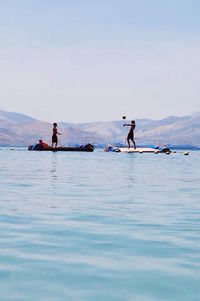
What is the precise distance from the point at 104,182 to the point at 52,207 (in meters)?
6.95

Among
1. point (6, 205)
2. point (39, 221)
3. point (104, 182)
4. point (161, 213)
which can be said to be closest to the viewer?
point (39, 221)

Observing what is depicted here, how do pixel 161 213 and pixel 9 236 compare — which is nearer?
pixel 9 236

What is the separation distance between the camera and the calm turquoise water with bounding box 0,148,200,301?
5.67 meters

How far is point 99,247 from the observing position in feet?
25.1

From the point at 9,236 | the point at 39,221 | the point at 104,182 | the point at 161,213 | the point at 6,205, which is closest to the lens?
the point at 9,236

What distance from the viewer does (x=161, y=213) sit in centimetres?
1104

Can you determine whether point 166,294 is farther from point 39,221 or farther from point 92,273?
point 39,221

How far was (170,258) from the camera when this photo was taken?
23.0 ft

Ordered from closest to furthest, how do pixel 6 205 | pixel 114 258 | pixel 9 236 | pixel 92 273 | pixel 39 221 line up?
pixel 92 273
pixel 114 258
pixel 9 236
pixel 39 221
pixel 6 205

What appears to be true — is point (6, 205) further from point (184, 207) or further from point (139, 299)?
point (139, 299)

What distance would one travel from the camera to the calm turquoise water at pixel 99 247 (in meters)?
5.67

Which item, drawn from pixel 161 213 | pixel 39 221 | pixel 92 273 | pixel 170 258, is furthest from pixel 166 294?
pixel 161 213

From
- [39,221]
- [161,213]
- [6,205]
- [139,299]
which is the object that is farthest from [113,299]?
[6,205]

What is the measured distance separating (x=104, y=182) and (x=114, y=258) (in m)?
11.5
